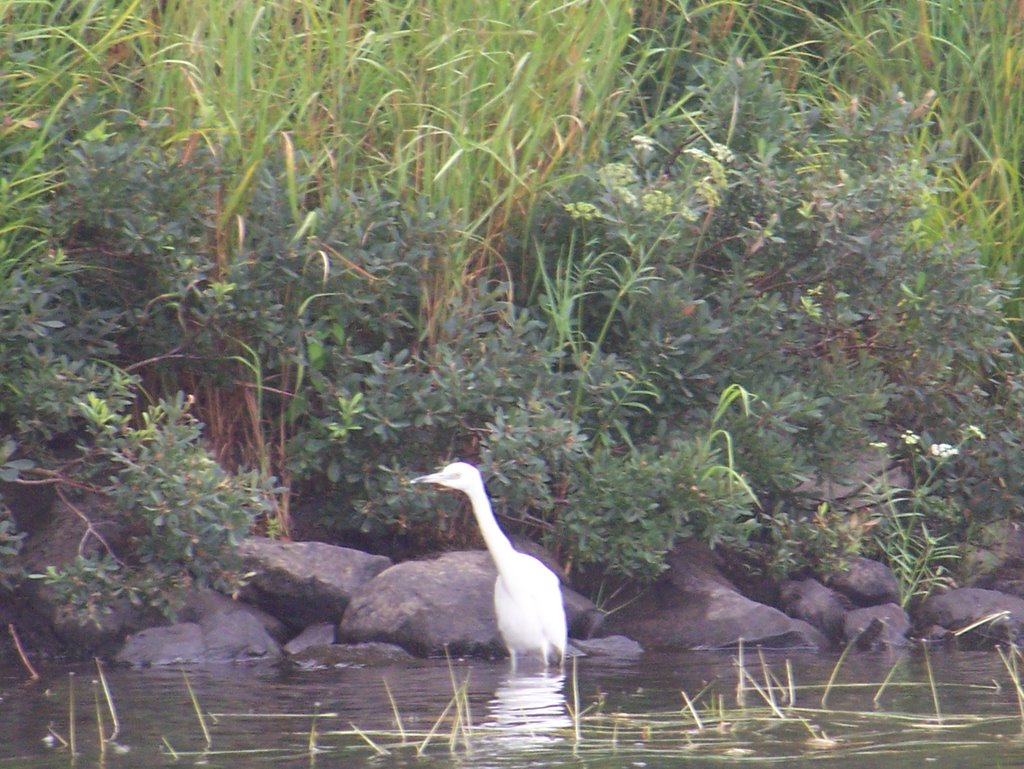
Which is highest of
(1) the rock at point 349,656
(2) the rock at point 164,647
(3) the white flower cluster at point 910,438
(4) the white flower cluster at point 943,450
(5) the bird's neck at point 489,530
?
(3) the white flower cluster at point 910,438

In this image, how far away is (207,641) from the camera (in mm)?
6141

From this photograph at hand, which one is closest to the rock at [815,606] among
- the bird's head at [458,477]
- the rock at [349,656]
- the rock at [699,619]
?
the rock at [699,619]

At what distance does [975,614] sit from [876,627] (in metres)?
0.50

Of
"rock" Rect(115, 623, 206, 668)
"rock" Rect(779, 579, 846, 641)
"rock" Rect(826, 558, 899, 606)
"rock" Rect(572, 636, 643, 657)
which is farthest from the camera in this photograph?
"rock" Rect(826, 558, 899, 606)

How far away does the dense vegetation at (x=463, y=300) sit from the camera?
20.2ft

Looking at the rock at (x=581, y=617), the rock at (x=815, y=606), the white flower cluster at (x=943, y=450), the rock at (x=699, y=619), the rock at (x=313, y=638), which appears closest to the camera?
the rock at (x=313, y=638)

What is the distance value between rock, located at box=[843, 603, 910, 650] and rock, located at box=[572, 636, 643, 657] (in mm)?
937

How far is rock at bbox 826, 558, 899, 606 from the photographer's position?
711 centimetres

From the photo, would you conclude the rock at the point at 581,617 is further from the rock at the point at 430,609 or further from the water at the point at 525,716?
the water at the point at 525,716

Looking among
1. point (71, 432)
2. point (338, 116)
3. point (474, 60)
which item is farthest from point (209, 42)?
point (71, 432)

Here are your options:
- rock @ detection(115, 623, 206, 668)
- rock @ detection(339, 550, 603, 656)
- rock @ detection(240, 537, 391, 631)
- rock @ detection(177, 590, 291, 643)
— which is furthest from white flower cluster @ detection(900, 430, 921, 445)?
rock @ detection(115, 623, 206, 668)

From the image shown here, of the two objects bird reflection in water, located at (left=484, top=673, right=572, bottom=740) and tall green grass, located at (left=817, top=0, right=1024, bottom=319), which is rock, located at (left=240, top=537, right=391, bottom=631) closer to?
bird reflection in water, located at (left=484, top=673, right=572, bottom=740)

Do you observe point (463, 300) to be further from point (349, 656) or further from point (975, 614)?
point (975, 614)

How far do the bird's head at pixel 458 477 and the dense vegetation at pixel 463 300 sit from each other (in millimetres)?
268
